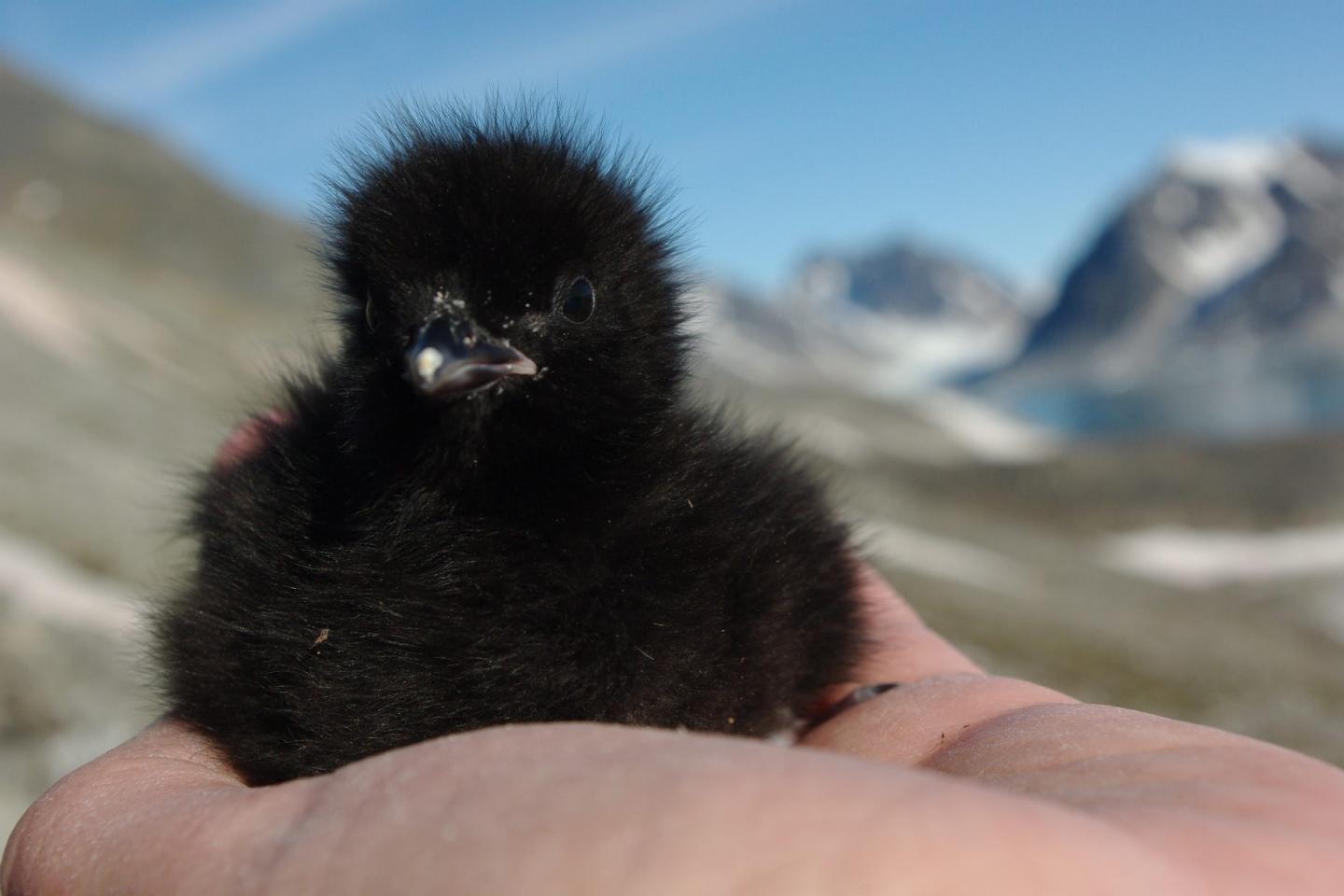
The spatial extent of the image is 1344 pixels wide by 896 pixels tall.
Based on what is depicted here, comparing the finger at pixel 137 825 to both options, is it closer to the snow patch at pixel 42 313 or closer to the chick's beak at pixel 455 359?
the chick's beak at pixel 455 359

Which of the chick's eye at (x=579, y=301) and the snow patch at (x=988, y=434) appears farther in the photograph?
the snow patch at (x=988, y=434)

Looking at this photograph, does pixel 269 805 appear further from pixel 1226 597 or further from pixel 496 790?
pixel 1226 597

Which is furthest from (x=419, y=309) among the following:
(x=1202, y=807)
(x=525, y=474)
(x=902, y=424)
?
(x=902, y=424)

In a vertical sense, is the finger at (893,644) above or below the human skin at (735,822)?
above

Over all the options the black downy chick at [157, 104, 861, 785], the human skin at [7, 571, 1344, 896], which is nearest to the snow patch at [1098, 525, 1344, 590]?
the black downy chick at [157, 104, 861, 785]

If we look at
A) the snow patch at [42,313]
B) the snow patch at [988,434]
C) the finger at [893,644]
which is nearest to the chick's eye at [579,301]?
the finger at [893,644]

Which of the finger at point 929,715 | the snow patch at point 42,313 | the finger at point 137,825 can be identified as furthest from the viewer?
the snow patch at point 42,313

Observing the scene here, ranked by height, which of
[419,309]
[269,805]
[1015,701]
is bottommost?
[269,805]
